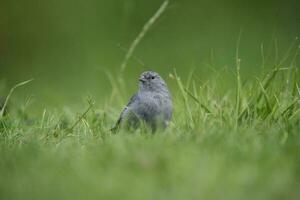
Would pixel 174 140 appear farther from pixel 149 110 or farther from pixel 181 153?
pixel 149 110

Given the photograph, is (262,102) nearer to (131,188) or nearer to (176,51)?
(131,188)

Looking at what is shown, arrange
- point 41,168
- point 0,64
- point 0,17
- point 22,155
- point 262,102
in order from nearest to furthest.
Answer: point 41,168 < point 22,155 < point 262,102 < point 0,64 < point 0,17

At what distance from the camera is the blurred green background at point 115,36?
10.0 metres

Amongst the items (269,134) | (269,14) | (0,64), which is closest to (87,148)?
(269,134)

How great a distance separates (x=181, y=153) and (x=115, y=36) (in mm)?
7186

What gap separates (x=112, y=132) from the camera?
17.4ft

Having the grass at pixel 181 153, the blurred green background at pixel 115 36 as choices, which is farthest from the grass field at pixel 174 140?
the blurred green background at pixel 115 36

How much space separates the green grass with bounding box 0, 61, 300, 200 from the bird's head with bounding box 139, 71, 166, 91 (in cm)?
18

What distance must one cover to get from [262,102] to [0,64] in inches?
206

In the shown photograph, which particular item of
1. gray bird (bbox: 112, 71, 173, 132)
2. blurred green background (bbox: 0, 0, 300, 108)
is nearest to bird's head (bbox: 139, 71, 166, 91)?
gray bird (bbox: 112, 71, 173, 132)

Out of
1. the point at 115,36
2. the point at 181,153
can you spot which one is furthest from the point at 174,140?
the point at 115,36

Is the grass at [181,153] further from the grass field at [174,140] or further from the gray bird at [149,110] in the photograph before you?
the gray bird at [149,110]

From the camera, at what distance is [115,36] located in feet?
36.0

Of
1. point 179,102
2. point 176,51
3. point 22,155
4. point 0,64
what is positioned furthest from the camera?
point 176,51
